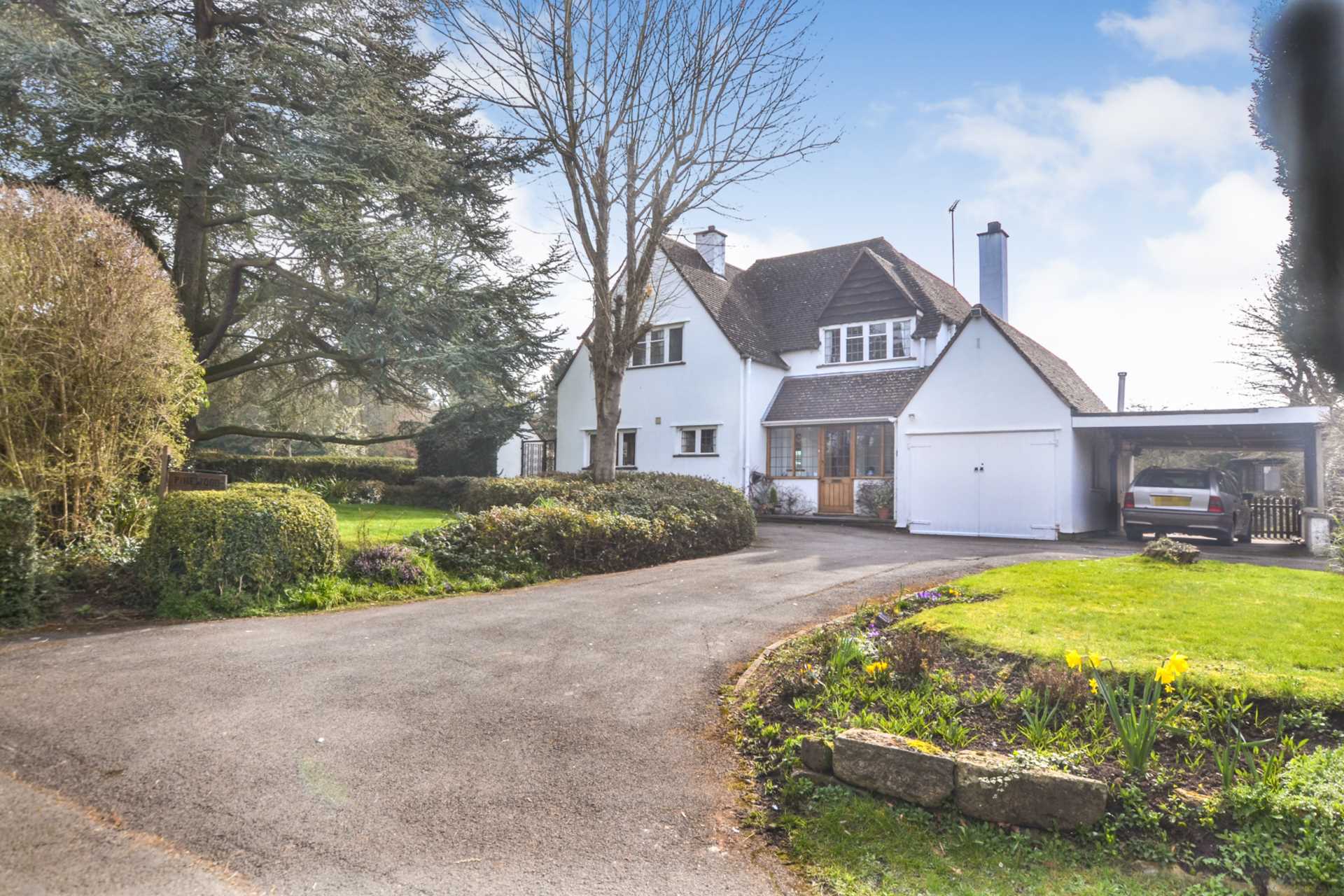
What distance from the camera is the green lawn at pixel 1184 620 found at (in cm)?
489

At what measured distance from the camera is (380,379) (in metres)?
17.2

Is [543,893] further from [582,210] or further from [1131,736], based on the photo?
[582,210]

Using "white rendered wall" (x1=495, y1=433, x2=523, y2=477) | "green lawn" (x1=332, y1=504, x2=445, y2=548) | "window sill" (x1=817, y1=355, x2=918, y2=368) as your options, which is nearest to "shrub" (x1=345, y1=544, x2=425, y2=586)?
"green lawn" (x1=332, y1=504, x2=445, y2=548)

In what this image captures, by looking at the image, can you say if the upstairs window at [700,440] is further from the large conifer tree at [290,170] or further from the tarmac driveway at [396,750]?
the tarmac driveway at [396,750]

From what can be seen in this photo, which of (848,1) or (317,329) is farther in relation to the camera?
(317,329)

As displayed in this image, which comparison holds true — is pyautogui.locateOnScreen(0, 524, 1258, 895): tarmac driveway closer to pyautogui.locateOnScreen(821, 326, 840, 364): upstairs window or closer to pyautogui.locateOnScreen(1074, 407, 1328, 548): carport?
pyautogui.locateOnScreen(1074, 407, 1328, 548): carport

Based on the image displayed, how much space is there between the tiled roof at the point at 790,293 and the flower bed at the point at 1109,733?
17.4 meters

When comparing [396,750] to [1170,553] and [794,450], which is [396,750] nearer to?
[1170,553]

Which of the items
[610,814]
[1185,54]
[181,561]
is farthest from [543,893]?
[1185,54]

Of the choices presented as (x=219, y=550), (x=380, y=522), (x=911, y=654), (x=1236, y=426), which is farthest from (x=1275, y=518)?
(x=219, y=550)

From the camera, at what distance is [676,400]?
23797mm

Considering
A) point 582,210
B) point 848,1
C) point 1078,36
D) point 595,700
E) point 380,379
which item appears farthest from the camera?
point 380,379

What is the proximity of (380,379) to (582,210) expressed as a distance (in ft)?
20.2

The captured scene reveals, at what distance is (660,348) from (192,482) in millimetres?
16810
